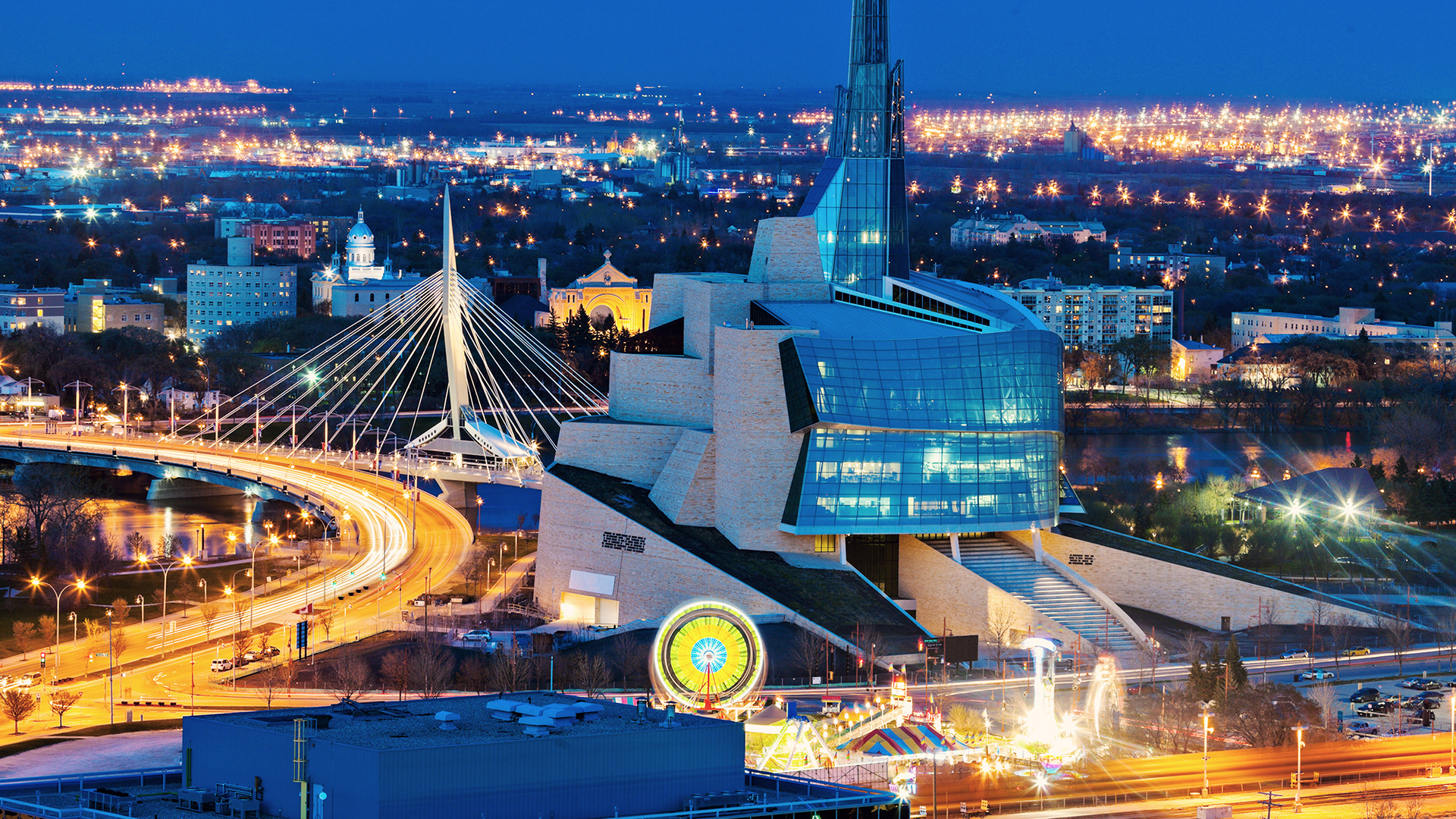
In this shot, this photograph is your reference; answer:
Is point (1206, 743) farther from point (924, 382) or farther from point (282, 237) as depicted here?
point (282, 237)

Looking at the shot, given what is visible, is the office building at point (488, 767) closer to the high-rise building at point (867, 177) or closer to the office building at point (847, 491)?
the office building at point (847, 491)

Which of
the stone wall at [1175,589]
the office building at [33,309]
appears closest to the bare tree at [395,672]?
the stone wall at [1175,589]

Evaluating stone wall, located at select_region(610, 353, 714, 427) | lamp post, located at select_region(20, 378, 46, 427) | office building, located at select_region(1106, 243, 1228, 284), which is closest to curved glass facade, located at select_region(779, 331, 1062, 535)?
stone wall, located at select_region(610, 353, 714, 427)

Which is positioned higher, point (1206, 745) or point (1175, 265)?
point (1175, 265)

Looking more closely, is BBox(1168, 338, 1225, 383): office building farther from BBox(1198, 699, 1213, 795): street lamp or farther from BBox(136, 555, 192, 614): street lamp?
BBox(1198, 699, 1213, 795): street lamp

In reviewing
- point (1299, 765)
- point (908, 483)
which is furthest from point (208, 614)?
point (1299, 765)

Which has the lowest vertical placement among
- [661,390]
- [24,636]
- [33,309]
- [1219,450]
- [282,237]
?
[24,636]
